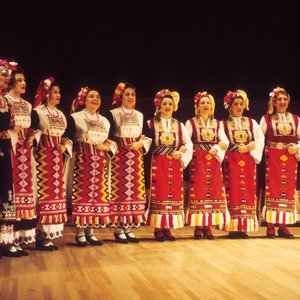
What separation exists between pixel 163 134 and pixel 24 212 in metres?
1.52

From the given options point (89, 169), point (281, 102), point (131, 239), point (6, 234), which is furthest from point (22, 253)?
point (281, 102)

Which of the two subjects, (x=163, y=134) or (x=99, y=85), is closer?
(x=163, y=134)

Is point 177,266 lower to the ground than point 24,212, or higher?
lower

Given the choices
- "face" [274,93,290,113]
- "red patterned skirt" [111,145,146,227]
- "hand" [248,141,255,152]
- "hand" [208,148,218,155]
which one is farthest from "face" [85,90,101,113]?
"face" [274,93,290,113]

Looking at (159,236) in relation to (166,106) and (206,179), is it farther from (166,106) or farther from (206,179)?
(166,106)

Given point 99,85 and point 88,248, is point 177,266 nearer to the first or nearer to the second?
point 88,248

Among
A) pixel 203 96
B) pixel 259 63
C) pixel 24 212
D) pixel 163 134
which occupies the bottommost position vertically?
pixel 24 212

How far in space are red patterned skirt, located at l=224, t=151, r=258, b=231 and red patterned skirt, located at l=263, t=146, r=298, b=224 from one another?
18cm

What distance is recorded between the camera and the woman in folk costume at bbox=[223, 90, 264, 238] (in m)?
5.25

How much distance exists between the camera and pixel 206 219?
514 cm

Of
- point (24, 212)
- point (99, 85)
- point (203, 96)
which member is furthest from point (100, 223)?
point (99, 85)

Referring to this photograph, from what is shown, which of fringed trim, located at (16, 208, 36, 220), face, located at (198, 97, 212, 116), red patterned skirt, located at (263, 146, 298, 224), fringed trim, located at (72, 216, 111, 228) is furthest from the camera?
red patterned skirt, located at (263, 146, 298, 224)

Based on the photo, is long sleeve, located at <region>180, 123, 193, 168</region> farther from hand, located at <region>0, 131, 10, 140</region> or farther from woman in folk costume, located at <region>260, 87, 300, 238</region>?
hand, located at <region>0, 131, 10, 140</region>

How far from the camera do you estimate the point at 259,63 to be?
6.68 metres
